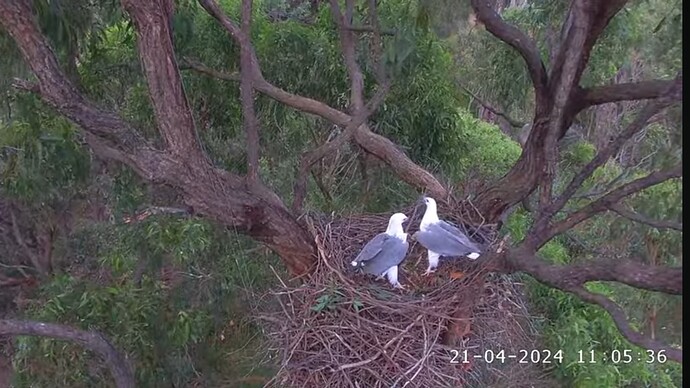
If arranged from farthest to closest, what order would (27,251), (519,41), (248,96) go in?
1. (27,251)
2. (248,96)
3. (519,41)

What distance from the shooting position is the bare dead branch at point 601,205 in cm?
268

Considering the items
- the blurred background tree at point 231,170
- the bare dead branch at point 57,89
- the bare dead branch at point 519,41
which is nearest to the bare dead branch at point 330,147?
the blurred background tree at point 231,170

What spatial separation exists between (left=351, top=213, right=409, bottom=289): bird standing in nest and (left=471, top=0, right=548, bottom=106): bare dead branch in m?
0.87

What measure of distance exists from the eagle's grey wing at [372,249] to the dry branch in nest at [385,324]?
0.10 m

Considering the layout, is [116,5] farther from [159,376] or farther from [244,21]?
[159,376]

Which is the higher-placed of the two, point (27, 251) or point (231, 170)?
point (231, 170)

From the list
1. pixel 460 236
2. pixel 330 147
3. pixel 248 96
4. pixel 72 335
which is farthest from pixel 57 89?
pixel 460 236

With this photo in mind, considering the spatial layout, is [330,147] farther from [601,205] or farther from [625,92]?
[601,205]

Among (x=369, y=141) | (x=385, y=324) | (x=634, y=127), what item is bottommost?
(x=385, y=324)

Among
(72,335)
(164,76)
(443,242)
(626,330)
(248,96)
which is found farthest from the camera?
(248,96)

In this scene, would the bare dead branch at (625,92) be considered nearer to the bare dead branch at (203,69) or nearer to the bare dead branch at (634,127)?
the bare dead branch at (634,127)

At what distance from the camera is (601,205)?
9.34 ft

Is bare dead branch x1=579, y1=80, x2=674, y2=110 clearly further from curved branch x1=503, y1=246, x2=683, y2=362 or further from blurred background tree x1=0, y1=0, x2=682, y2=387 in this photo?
curved branch x1=503, y1=246, x2=683, y2=362

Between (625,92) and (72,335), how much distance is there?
8.69 ft
